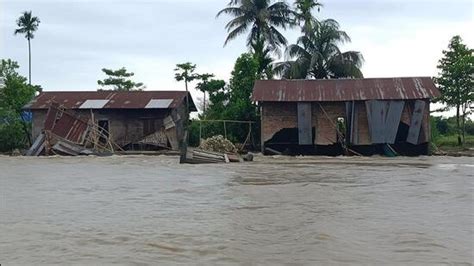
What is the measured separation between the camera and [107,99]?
29062 mm

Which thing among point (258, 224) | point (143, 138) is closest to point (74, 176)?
point (258, 224)

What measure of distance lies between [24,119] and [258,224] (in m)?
27.3

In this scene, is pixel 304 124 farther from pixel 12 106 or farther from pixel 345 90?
pixel 12 106

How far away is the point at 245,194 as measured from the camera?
10211 mm

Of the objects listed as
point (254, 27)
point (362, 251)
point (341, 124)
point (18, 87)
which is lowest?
point (362, 251)

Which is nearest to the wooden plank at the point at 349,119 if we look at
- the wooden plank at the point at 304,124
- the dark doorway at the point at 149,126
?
the wooden plank at the point at 304,124

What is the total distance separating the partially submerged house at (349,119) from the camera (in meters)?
24.6

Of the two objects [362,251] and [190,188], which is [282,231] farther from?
[190,188]

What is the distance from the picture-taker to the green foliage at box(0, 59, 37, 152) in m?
29.0

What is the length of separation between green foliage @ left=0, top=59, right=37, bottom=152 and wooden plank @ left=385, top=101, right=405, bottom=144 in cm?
1948

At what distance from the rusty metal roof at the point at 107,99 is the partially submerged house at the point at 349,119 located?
20.1 ft

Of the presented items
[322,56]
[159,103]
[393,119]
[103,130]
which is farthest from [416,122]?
[103,130]

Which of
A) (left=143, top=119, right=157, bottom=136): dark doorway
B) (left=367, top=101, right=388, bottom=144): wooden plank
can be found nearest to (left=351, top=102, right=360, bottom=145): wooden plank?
(left=367, top=101, right=388, bottom=144): wooden plank

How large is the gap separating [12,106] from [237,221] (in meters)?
26.9
